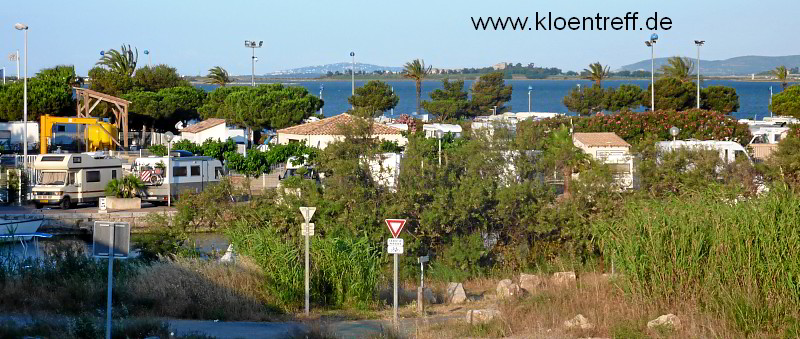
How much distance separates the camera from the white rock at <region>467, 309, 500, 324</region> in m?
15.7

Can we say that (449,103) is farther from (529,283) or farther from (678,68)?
(529,283)

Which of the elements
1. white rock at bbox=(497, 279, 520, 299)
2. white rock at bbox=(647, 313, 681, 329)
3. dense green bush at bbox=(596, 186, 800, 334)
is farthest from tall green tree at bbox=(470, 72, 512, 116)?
white rock at bbox=(647, 313, 681, 329)

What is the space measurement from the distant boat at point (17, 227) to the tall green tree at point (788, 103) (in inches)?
1982

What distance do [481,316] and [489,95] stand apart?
83.1 m

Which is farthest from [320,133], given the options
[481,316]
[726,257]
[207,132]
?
[726,257]

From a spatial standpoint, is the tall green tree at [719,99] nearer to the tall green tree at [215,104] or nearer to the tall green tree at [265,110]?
the tall green tree at [265,110]

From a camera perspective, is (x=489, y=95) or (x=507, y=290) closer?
(x=507, y=290)

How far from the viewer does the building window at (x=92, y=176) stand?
38312 mm

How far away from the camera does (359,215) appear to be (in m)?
25.3

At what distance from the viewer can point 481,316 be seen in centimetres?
1584

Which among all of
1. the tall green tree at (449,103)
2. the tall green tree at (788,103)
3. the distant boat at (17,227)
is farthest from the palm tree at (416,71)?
the distant boat at (17,227)

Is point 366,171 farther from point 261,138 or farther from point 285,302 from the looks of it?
point 261,138

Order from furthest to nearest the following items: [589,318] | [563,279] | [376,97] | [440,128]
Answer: [376,97] < [440,128] < [563,279] < [589,318]

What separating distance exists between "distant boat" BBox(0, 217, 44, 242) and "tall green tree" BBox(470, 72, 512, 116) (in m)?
63.9
